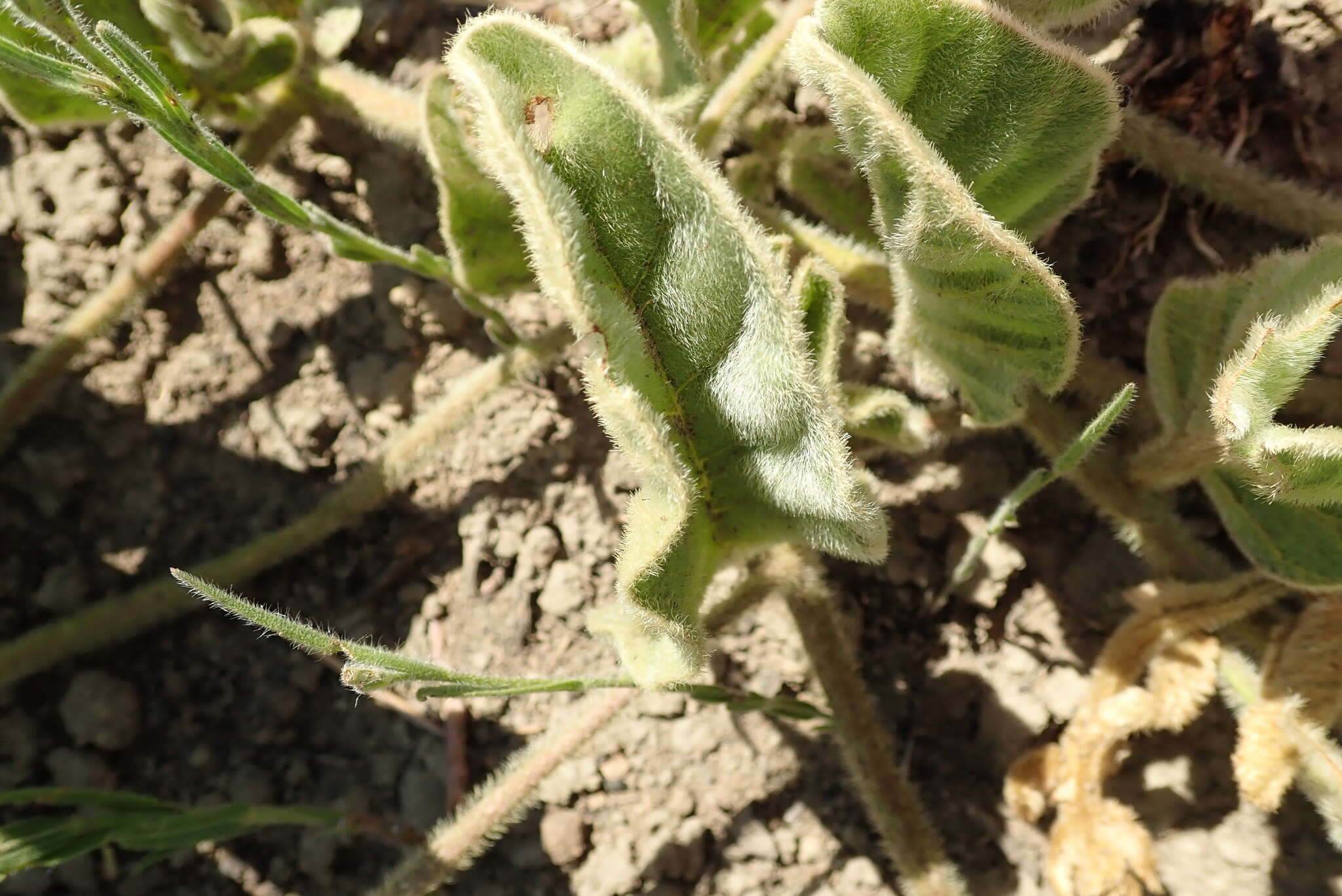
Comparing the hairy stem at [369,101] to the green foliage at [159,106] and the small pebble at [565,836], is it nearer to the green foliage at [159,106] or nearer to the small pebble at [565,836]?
the green foliage at [159,106]

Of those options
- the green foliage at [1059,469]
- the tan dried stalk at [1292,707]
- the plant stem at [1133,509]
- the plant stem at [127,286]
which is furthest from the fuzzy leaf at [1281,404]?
the plant stem at [127,286]

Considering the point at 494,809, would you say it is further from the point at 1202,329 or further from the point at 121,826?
the point at 1202,329

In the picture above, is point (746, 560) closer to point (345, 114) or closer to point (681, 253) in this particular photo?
point (681, 253)

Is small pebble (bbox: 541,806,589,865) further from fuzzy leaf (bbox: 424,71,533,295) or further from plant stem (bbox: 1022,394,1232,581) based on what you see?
plant stem (bbox: 1022,394,1232,581)

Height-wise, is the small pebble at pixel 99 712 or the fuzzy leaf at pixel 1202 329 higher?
the fuzzy leaf at pixel 1202 329

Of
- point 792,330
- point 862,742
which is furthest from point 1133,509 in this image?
point 792,330

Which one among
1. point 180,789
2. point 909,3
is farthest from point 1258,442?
point 180,789

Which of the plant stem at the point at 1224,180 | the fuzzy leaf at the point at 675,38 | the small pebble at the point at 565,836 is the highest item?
the plant stem at the point at 1224,180

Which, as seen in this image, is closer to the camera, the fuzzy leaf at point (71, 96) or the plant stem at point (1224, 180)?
the plant stem at point (1224, 180)
